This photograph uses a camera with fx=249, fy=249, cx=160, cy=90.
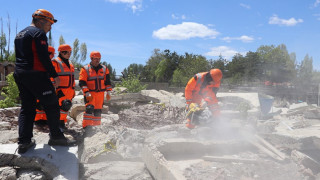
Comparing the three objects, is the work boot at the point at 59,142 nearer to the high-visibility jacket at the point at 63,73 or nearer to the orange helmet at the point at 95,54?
the high-visibility jacket at the point at 63,73

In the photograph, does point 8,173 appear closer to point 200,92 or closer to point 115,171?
point 115,171

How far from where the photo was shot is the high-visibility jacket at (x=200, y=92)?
523 centimetres

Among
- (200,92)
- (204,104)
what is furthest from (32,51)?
(200,92)

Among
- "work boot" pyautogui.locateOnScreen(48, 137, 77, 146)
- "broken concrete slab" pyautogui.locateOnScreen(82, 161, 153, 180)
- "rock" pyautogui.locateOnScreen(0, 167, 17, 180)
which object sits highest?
"work boot" pyautogui.locateOnScreen(48, 137, 77, 146)

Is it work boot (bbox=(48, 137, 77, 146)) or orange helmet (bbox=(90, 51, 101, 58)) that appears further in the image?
orange helmet (bbox=(90, 51, 101, 58))

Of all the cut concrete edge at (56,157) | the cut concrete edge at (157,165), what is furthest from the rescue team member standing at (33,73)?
the cut concrete edge at (157,165)

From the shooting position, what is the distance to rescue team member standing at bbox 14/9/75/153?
2777mm

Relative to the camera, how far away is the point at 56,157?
283cm

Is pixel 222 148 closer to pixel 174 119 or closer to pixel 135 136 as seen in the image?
pixel 135 136

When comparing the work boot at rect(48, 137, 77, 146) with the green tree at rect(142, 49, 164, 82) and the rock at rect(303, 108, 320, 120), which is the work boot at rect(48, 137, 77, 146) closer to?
the rock at rect(303, 108, 320, 120)

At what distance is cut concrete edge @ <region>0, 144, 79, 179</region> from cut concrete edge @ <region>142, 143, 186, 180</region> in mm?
836

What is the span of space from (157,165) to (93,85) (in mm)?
2606

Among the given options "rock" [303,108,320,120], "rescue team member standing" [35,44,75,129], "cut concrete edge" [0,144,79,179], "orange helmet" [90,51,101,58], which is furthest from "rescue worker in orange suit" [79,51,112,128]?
"rock" [303,108,320,120]

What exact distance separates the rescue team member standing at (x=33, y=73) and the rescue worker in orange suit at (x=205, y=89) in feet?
9.65
